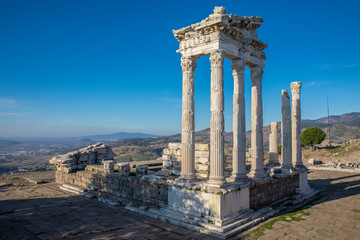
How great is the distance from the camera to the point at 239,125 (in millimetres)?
11188

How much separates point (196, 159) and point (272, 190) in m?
3.95

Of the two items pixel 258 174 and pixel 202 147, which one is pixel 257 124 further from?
pixel 202 147

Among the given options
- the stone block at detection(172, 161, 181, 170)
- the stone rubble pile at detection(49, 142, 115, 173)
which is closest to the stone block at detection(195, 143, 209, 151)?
the stone block at detection(172, 161, 181, 170)

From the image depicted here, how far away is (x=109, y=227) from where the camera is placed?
9.83 metres

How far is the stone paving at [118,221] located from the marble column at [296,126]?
8.04ft

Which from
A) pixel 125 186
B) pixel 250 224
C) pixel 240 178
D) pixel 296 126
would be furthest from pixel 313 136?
pixel 250 224

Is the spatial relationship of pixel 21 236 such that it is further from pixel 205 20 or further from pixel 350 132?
pixel 350 132

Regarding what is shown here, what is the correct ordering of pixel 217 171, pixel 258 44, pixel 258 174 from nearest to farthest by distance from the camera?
pixel 217 171, pixel 258 174, pixel 258 44

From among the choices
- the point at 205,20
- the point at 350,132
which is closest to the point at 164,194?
the point at 205,20

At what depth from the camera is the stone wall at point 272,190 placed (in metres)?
11.4

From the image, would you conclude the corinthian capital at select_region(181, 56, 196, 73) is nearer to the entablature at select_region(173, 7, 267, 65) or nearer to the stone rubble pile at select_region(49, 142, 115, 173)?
the entablature at select_region(173, 7, 267, 65)

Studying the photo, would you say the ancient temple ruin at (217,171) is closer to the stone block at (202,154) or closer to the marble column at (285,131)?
the stone block at (202,154)

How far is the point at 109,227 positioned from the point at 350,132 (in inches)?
4356

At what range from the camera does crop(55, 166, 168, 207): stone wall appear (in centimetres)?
1202
